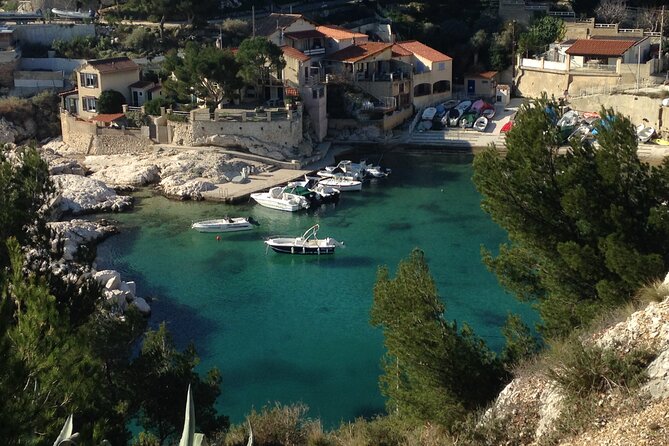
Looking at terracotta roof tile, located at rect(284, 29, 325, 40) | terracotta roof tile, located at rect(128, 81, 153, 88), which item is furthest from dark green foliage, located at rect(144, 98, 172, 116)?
terracotta roof tile, located at rect(284, 29, 325, 40)

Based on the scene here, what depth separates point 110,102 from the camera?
153ft

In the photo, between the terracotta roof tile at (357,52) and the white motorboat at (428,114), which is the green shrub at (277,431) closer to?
the terracotta roof tile at (357,52)

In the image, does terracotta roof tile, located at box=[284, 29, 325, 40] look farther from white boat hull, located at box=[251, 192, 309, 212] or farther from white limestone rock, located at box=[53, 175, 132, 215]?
white limestone rock, located at box=[53, 175, 132, 215]

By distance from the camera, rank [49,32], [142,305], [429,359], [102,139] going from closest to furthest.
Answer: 1. [429,359]
2. [142,305]
3. [102,139]
4. [49,32]

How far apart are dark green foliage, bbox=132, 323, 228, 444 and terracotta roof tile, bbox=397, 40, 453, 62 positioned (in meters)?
36.2

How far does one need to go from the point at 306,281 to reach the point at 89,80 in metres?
21.8

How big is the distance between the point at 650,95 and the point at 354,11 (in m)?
20.8

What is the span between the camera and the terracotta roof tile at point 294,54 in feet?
153

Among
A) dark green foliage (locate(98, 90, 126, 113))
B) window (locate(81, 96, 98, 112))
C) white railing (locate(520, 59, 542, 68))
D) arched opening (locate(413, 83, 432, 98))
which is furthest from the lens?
white railing (locate(520, 59, 542, 68))

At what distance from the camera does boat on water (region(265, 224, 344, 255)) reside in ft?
108

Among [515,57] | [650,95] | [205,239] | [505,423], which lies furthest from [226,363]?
[515,57]

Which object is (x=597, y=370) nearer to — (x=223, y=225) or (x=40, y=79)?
(x=223, y=225)

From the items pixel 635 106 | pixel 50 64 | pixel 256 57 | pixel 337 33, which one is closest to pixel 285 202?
pixel 256 57

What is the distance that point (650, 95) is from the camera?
4638 cm
